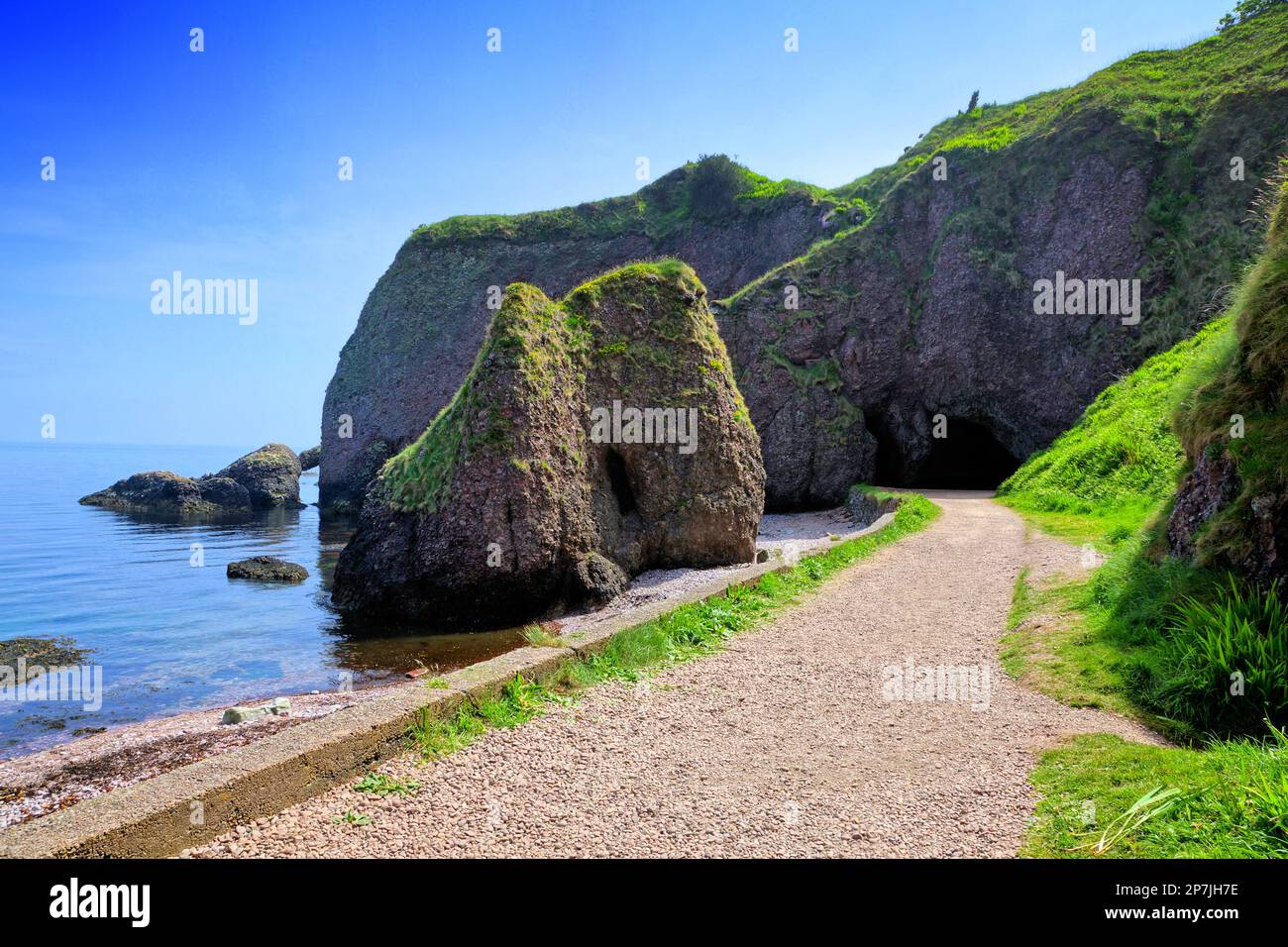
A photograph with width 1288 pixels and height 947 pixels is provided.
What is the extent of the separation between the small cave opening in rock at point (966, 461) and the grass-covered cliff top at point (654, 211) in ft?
74.7

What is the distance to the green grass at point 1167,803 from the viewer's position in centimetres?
411

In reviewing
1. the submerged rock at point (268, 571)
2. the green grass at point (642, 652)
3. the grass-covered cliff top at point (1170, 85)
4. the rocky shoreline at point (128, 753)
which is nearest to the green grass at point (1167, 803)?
the green grass at point (642, 652)

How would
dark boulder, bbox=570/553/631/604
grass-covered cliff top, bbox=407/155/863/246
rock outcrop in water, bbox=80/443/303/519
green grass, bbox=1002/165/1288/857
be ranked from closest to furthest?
green grass, bbox=1002/165/1288/857 < dark boulder, bbox=570/553/631/604 < rock outcrop in water, bbox=80/443/303/519 < grass-covered cliff top, bbox=407/155/863/246

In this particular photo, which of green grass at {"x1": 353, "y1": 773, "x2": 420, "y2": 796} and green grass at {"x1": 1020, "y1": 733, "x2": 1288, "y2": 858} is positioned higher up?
green grass at {"x1": 1020, "y1": 733, "x2": 1288, "y2": 858}

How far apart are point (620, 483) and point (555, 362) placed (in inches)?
140

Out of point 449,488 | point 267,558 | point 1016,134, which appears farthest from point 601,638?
point 1016,134

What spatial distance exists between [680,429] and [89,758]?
507 inches

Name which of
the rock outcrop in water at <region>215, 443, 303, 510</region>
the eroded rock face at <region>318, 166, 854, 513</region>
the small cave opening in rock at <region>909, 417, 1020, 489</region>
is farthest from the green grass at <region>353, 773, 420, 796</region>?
the rock outcrop in water at <region>215, 443, 303, 510</region>

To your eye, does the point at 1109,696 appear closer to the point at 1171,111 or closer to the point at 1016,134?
the point at 1171,111

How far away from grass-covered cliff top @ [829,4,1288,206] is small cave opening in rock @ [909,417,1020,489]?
15.7 metres

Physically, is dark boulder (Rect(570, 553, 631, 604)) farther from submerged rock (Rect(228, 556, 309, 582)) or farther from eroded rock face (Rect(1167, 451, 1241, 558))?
submerged rock (Rect(228, 556, 309, 582))

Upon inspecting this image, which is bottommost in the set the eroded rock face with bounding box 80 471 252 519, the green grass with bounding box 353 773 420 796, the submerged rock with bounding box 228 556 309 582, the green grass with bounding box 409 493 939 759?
the submerged rock with bounding box 228 556 309 582

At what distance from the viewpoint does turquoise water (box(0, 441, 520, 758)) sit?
1145 cm
